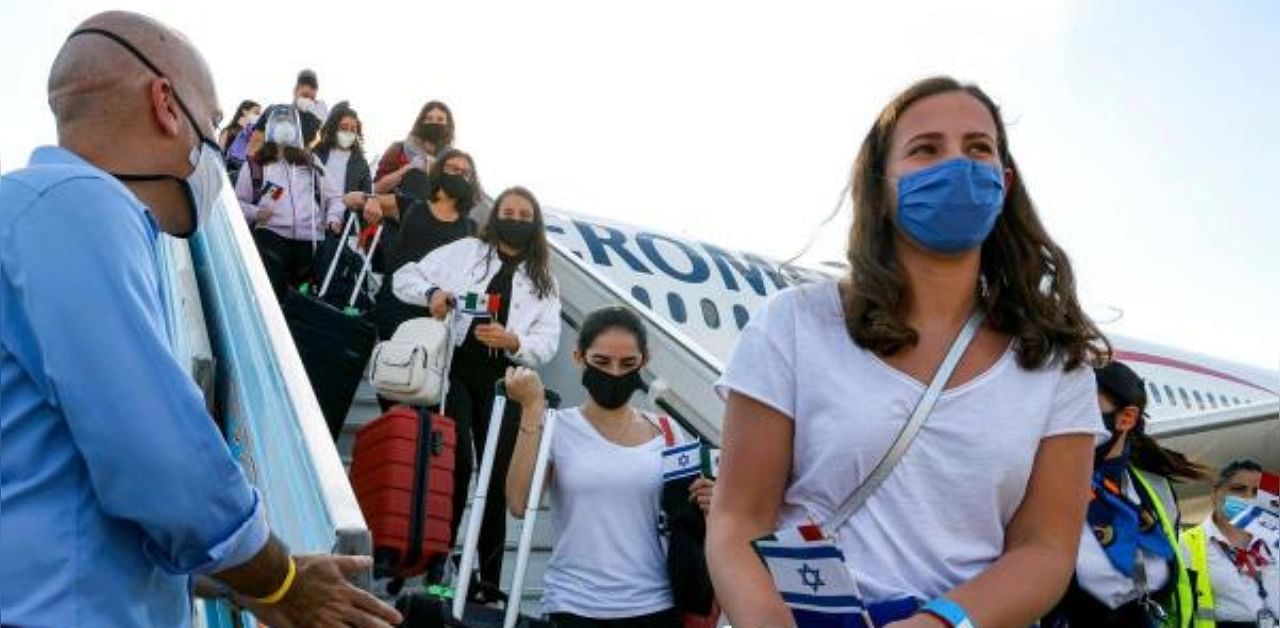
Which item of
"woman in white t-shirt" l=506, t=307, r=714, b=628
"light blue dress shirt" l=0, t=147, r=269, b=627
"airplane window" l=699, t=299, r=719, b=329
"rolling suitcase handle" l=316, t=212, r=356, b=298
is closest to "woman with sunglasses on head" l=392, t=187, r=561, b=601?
"woman in white t-shirt" l=506, t=307, r=714, b=628

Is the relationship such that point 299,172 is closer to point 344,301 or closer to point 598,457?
point 344,301

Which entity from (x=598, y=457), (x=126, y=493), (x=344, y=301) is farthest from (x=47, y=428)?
(x=344, y=301)

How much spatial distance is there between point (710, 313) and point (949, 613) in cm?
1114

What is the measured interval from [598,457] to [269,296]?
1.41 meters

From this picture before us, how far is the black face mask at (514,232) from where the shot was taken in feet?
19.8

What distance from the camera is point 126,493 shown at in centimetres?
157

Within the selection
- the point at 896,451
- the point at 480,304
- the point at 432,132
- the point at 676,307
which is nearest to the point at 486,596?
the point at 480,304

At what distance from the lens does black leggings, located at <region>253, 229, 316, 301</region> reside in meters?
7.66

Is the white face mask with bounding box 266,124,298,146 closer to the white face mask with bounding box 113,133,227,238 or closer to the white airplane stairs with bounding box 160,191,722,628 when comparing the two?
the white airplane stairs with bounding box 160,191,722,628

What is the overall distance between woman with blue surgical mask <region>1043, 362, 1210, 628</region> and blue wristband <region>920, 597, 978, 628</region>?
1781mm

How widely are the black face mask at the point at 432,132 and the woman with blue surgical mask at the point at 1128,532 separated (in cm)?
489

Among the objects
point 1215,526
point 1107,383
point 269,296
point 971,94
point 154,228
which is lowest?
point 1215,526

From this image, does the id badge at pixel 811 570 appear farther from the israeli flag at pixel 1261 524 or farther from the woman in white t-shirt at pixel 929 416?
the israeli flag at pixel 1261 524

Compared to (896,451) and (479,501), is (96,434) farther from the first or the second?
(479,501)
